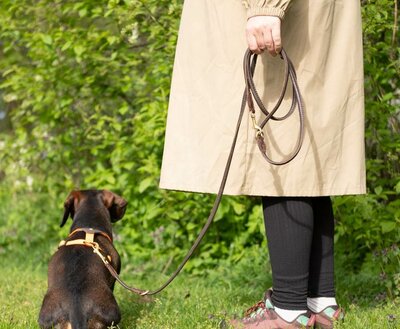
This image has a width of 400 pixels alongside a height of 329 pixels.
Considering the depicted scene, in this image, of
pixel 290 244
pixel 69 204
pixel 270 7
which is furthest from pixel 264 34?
pixel 69 204

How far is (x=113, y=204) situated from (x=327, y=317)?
1.82 meters

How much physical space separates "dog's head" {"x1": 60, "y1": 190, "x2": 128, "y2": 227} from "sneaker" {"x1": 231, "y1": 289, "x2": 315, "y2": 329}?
148cm

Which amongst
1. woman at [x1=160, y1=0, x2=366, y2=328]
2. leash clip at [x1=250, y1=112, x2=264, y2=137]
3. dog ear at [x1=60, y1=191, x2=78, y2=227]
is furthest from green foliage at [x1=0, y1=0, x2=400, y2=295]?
leash clip at [x1=250, y1=112, x2=264, y2=137]

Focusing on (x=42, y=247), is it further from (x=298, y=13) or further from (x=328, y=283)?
(x=298, y=13)

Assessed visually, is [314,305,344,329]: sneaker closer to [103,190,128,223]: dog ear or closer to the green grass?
the green grass

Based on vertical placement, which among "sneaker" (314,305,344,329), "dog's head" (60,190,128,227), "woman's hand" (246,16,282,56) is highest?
"woman's hand" (246,16,282,56)

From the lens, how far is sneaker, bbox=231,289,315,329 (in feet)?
11.5

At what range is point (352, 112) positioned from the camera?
341 cm

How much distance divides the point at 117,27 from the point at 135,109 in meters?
0.82

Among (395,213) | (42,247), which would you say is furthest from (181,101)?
(42,247)

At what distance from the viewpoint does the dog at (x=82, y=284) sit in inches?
145

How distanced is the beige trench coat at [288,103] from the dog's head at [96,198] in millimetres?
1498

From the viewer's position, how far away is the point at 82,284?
3.80m

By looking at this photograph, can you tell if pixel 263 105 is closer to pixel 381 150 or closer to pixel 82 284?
pixel 82 284
